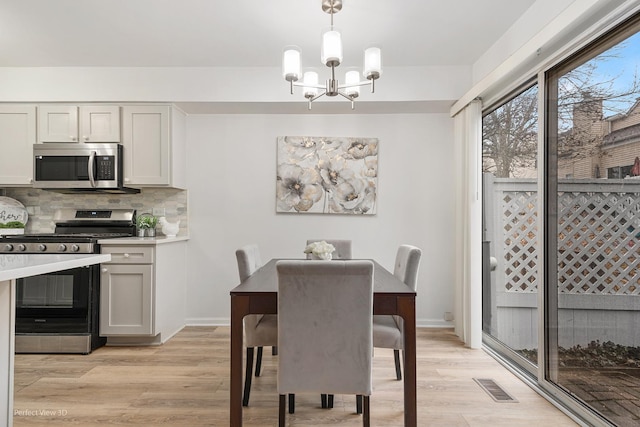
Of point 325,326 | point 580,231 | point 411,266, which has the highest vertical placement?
point 580,231

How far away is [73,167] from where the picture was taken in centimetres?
355

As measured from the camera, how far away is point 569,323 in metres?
2.30

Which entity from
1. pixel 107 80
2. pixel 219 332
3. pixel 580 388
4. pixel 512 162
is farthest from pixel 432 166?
pixel 107 80

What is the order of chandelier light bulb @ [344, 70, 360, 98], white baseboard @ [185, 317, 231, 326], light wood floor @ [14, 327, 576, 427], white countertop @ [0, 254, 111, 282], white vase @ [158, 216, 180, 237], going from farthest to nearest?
white baseboard @ [185, 317, 231, 326]
white vase @ [158, 216, 180, 237]
chandelier light bulb @ [344, 70, 360, 98]
light wood floor @ [14, 327, 576, 427]
white countertop @ [0, 254, 111, 282]

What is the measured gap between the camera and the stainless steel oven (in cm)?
320

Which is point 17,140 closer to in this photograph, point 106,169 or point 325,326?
point 106,169

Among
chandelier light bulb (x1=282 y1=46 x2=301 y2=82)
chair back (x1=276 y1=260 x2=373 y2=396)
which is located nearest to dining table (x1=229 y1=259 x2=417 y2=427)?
chair back (x1=276 y1=260 x2=373 y2=396)

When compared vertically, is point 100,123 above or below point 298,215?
above

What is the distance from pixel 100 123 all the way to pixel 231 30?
5.48 ft

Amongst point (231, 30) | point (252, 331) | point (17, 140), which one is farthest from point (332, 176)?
point (17, 140)

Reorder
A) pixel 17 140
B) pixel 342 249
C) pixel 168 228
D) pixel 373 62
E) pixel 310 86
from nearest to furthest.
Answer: pixel 373 62
pixel 310 86
pixel 342 249
pixel 17 140
pixel 168 228

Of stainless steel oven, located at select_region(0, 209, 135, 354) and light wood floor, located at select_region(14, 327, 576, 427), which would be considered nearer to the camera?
light wood floor, located at select_region(14, 327, 576, 427)

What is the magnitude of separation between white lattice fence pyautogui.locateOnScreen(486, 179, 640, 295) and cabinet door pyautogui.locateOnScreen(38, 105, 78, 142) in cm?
393

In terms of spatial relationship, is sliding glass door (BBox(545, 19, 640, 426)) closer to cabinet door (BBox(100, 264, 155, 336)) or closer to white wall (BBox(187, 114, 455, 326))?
white wall (BBox(187, 114, 455, 326))
